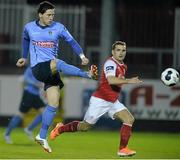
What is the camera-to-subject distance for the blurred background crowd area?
61.1 ft

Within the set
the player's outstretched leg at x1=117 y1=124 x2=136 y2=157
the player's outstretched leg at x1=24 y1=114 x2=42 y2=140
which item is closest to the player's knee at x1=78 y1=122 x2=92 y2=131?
the player's outstretched leg at x1=117 y1=124 x2=136 y2=157

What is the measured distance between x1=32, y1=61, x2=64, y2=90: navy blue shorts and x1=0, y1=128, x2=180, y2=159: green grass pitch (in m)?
1.02

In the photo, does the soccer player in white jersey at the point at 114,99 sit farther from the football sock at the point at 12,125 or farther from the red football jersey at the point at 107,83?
the football sock at the point at 12,125

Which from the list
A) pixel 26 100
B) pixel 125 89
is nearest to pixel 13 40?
pixel 125 89

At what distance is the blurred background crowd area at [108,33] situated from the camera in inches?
733

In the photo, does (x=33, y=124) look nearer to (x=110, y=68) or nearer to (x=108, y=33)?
(x=110, y=68)

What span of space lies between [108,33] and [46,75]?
764 cm

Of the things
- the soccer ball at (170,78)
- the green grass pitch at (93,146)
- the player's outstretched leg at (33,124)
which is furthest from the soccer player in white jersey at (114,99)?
the player's outstretched leg at (33,124)

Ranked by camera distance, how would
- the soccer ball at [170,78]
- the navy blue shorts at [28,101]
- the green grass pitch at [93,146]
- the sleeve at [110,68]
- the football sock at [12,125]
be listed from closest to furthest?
the sleeve at [110,68] < the soccer ball at [170,78] < the green grass pitch at [93,146] < the football sock at [12,125] < the navy blue shorts at [28,101]

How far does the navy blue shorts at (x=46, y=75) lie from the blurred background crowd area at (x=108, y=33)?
288 inches

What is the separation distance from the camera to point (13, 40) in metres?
18.8

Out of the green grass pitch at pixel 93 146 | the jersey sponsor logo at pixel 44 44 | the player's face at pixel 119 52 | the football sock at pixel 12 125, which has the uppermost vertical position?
the jersey sponsor logo at pixel 44 44

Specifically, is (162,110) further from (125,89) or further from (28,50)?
(28,50)

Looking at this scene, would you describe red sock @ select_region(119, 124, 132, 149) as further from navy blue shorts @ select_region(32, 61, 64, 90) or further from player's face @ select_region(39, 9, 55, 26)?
player's face @ select_region(39, 9, 55, 26)
